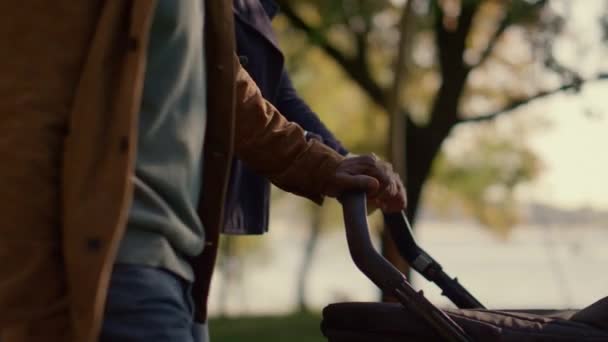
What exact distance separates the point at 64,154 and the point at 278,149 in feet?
2.54

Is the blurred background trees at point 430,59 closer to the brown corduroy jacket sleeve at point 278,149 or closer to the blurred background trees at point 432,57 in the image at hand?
the blurred background trees at point 432,57

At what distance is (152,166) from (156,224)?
0.10m

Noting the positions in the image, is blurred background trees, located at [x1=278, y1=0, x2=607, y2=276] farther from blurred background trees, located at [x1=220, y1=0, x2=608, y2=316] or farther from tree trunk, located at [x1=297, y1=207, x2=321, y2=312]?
A: tree trunk, located at [x1=297, y1=207, x2=321, y2=312]

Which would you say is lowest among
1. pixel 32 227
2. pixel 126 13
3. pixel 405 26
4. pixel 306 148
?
pixel 32 227

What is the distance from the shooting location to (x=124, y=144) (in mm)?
2123

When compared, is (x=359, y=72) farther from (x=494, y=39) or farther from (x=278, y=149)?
(x=278, y=149)

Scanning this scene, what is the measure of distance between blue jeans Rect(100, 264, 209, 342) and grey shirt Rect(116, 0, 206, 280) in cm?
2

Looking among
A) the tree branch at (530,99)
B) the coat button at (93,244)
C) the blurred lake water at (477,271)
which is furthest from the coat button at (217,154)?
the blurred lake water at (477,271)

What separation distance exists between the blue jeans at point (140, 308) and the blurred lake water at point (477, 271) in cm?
3139

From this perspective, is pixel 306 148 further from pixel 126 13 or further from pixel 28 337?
pixel 28 337

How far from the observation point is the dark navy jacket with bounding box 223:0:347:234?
350cm

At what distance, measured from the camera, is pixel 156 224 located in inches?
86.0

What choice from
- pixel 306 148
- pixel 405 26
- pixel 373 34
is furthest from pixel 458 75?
pixel 306 148

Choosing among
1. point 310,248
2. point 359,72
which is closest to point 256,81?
point 359,72
